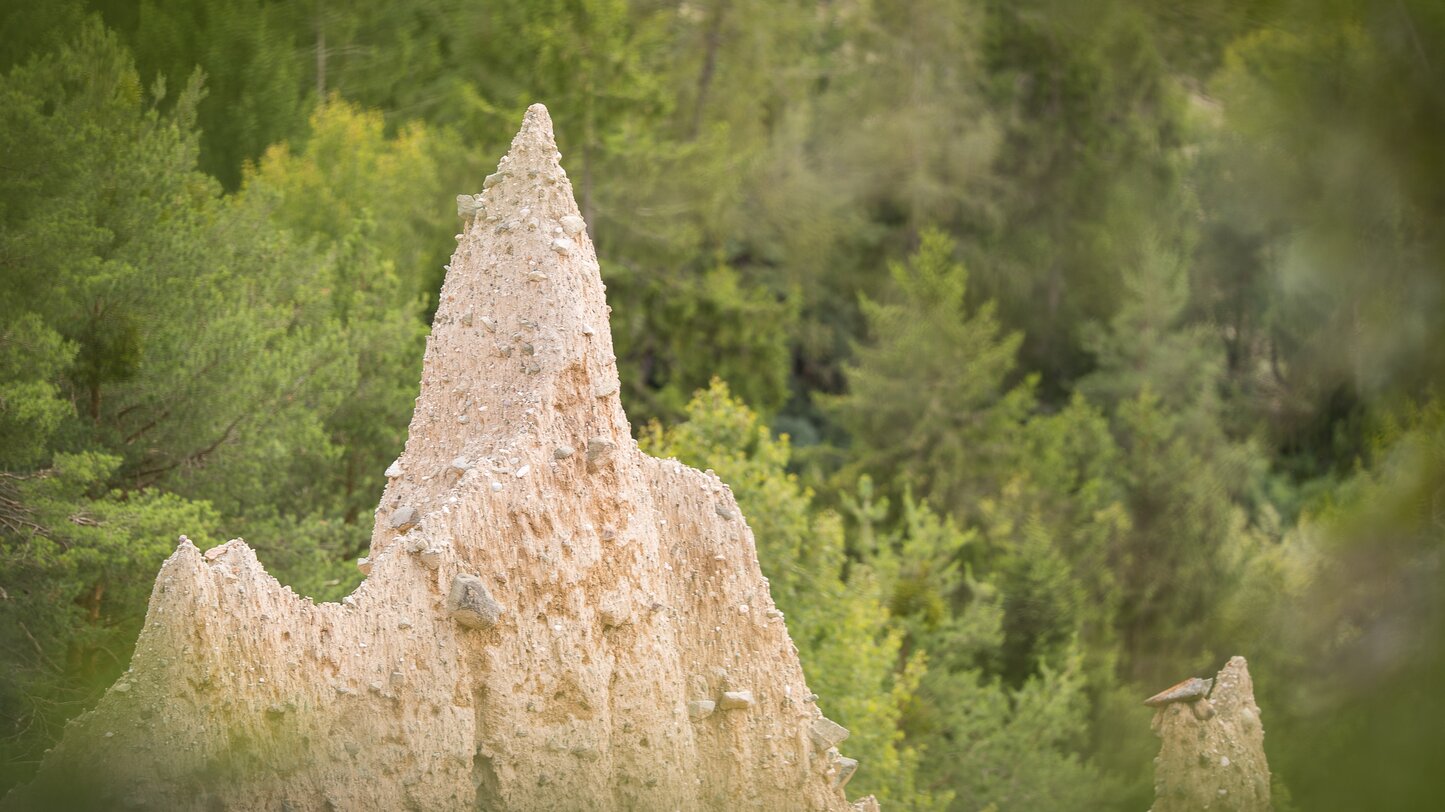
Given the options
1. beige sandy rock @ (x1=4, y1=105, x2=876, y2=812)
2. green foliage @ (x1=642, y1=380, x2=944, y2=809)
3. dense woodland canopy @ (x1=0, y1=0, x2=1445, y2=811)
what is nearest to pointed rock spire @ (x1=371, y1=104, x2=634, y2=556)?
beige sandy rock @ (x1=4, y1=105, x2=876, y2=812)

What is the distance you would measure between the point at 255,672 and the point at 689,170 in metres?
29.7

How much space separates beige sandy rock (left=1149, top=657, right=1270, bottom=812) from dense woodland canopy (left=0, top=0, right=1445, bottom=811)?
0.51 m

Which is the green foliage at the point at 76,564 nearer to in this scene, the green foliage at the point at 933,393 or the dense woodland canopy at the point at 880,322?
the dense woodland canopy at the point at 880,322

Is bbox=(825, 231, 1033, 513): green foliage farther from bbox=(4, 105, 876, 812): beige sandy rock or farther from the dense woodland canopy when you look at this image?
bbox=(4, 105, 876, 812): beige sandy rock

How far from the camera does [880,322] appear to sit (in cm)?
4028

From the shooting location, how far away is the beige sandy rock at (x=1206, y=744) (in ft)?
34.9

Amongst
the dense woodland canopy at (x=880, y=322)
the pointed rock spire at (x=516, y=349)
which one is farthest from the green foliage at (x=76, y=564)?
the pointed rock spire at (x=516, y=349)

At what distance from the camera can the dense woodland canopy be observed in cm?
512

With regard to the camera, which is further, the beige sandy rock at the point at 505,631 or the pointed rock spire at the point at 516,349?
the pointed rock spire at the point at 516,349

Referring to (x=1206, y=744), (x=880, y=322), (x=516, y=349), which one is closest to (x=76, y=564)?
(x=516, y=349)

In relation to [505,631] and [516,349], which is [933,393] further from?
[505,631]

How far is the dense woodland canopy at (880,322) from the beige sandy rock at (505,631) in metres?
2.55

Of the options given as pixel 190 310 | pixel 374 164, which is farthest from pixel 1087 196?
pixel 190 310

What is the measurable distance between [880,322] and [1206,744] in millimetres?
29379
